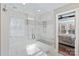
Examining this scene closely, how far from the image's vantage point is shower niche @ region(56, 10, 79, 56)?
1226 mm

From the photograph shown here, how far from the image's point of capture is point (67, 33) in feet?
4.18

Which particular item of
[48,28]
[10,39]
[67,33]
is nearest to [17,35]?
[10,39]

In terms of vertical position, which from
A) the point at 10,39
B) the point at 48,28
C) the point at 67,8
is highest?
the point at 67,8

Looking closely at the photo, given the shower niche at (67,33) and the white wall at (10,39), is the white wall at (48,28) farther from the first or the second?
the white wall at (10,39)

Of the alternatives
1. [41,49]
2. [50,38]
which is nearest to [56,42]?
[50,38]

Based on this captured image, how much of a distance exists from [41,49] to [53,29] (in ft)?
0.98

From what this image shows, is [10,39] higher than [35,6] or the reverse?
the reverse

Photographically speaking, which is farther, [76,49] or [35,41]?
[35,41]

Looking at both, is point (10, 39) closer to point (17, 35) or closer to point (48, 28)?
point (17, 35)

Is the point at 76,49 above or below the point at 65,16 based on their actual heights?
below

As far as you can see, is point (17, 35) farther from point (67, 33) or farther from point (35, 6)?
point (67, 33)

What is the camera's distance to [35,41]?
1331 millimetres

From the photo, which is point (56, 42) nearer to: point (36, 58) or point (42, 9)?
point (36, 58)

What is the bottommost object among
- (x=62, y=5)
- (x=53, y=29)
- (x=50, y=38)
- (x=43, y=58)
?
(x=43, y=58)
